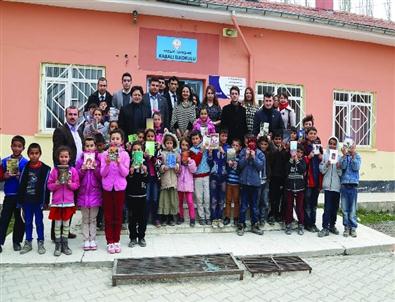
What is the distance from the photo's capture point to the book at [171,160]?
5570 millimetres

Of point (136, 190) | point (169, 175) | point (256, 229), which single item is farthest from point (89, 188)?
point (256, 229)

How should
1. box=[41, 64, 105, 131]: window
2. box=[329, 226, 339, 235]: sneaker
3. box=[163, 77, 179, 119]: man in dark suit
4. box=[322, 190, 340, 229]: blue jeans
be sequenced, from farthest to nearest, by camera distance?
box=[41, 64, 105, 131]: window
box=[163, 77, 179, 119]: man in dark suit
box=[329, 226, 339, 235]: sneaker
box=[322, 190, 340, 229]: blue jeans

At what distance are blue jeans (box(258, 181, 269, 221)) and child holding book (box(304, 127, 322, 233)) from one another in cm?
62

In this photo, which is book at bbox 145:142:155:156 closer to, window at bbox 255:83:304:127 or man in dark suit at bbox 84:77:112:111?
man in dark suit at bbox 84:77:112:111

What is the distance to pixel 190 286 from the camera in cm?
407

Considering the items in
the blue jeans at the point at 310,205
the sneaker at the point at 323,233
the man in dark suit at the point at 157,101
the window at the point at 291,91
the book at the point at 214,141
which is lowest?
the sneaker at the point at 323,233

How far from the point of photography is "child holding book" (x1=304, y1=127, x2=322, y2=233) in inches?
233

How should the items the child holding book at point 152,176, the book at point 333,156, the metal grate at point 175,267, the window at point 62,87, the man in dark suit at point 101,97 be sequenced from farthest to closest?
the window at point 62,87 → the man in dark suit at point 101,97 → the book at point 333,156 → the child holding book at point 152,176 → the metal grate at point 175,267

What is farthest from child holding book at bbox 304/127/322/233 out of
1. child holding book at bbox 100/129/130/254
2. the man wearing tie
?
child holding book at bbox 100/129/130/254

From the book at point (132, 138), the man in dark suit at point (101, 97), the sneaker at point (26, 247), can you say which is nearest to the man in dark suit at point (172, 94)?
the man in dark suit at point (101, 97)

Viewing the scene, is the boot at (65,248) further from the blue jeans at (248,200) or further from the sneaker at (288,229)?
the sneaker at (288,229)

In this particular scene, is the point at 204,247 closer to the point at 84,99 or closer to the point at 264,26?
the point at 84,99

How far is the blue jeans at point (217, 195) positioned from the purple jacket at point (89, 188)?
5.87 ft

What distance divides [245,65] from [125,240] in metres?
5.41
